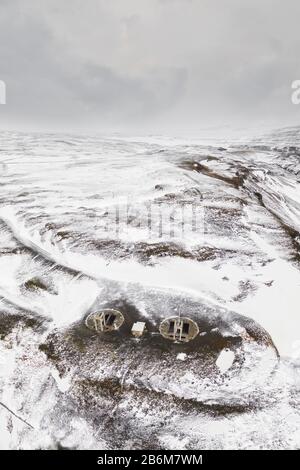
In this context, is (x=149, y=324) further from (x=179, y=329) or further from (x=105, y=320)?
(x=105, y=320)

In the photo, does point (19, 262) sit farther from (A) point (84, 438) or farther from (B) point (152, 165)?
(B) point (152, 165)

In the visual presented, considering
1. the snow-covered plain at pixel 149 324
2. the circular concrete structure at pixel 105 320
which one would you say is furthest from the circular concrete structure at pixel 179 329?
the circular concrete structure at pixel 105 320

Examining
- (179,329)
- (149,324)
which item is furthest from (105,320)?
(179,329)

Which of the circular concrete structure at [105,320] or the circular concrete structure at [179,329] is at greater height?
the circular concrete structure at [179,329]

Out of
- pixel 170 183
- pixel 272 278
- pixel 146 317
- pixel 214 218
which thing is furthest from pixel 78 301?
pixel 170 183

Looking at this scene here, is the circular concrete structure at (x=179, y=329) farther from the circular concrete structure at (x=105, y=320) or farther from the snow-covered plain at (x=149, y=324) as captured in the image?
the circular concrete structure at (x=105, y=320)

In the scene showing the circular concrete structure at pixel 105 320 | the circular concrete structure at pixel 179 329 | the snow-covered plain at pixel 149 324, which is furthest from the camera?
the circular concrete structure at pixel 105 320
